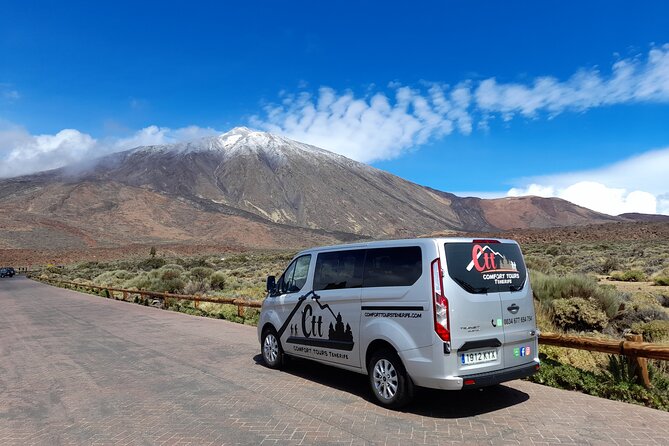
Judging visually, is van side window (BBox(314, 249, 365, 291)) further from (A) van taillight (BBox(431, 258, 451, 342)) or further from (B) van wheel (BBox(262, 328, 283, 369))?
(B) van wheel (BBox(262, 328, 283, 369))

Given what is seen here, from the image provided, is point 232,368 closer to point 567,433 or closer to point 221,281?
point 567,433

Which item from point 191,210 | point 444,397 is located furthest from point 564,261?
point 191,210

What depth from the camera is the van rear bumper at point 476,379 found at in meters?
5.57

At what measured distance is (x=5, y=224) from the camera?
346 feet

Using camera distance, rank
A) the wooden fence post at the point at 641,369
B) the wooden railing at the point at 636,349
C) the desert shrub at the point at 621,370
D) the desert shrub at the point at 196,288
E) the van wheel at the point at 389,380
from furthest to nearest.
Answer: the desert shrub at the point at 196,288
the desert shrub at the point at 621,370
the wooden fence post at the point at 641,369
the wooden railing at the point at 636,349
the van wheel at the point at 389,380

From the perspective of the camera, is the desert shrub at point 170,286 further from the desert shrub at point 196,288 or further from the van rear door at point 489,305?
the van rear door at point 489,305

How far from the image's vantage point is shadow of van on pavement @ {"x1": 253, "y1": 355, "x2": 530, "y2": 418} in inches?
240

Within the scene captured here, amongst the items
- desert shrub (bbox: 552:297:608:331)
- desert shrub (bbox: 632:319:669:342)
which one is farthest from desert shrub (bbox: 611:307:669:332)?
desert shrub (bbox: 632:319:669:342)

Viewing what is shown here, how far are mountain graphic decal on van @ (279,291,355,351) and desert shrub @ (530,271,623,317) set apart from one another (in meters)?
6.73

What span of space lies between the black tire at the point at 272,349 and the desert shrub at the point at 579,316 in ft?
20.8

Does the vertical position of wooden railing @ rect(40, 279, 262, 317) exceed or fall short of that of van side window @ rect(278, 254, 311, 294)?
it falls short

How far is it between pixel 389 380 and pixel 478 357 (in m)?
1.14

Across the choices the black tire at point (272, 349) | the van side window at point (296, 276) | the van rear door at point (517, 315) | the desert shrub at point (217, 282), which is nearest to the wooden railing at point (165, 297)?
the desert shrub at point (217, 282)

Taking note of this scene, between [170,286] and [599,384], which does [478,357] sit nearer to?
[599,384]
